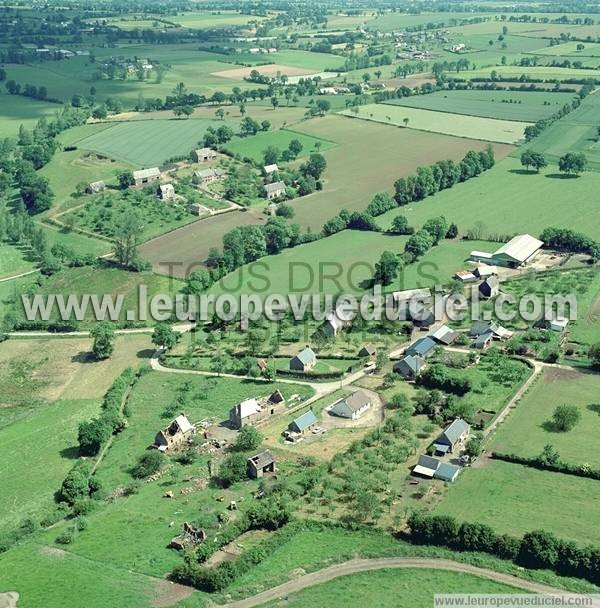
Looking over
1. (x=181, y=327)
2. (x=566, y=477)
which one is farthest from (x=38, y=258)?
(x=566, y=477)

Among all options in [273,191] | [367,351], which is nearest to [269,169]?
[273,191]

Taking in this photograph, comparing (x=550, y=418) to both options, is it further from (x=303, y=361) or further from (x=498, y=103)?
(x=498, y=103)

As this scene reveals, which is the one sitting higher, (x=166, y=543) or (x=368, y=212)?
(x=368, y=212)

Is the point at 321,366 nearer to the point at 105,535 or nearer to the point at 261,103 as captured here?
the point at 105,535

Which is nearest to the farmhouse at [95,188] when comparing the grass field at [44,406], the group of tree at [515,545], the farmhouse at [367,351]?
the grass field at [44,406]

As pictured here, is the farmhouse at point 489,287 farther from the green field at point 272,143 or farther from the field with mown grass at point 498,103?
the field with mown grass at point 498,103

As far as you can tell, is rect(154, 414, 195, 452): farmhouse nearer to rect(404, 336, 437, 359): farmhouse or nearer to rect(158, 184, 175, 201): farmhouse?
rect(404, 336, 437, 359): farmhouse

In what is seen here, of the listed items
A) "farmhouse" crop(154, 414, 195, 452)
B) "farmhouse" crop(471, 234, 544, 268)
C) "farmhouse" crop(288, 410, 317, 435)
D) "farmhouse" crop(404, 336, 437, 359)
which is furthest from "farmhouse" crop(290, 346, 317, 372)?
"farmhouse" crop(471, 234, 544, 268)
